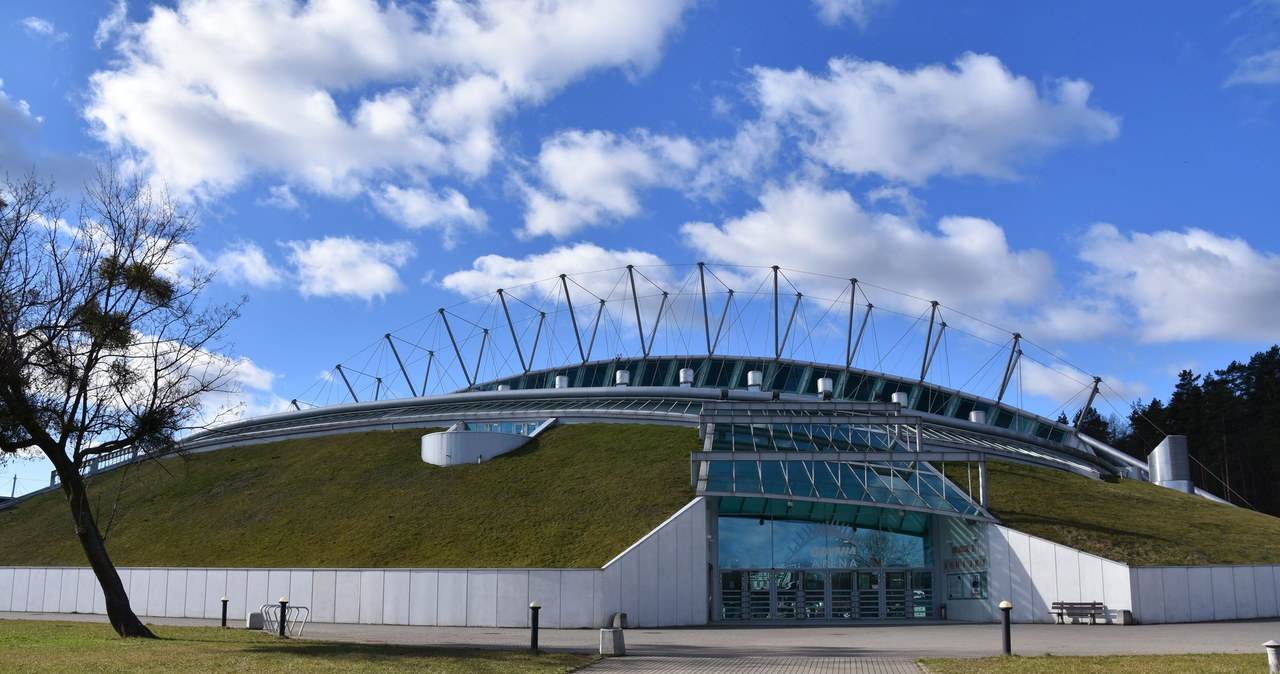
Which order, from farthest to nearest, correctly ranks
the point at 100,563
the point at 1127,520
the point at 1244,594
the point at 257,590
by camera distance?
the point at 1127,520, the point at 257,590, the point at 1244,594, the point at 100,563

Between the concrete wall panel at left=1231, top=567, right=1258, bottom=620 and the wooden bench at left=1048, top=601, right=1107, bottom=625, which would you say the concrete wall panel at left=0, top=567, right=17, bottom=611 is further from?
the concrete wall panel at left=1231, top=567, right=1258, bottom=620

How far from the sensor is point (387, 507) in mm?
50906

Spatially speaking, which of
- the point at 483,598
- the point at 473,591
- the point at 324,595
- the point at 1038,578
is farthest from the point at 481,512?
the point at 1038,578

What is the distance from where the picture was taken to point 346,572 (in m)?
40.3

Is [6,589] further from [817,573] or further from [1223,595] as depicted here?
[1223,595]

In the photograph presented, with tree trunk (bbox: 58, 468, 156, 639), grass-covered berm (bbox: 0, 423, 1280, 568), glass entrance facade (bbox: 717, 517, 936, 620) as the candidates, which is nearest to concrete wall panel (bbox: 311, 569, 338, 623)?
grass-covered berm (bbox: 0, 423, 1280, 568)

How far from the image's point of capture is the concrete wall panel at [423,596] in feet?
127

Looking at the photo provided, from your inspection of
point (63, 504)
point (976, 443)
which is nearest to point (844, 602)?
point (976, 443)

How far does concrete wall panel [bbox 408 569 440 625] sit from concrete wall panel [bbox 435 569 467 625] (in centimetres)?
19

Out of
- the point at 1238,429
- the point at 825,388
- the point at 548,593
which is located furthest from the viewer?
the point at 1238,429

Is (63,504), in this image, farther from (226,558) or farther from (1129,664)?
(1129,664)

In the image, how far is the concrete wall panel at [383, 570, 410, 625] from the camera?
3906 centimetres

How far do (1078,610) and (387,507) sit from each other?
32.1 metres

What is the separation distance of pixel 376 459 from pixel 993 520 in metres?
35.5
